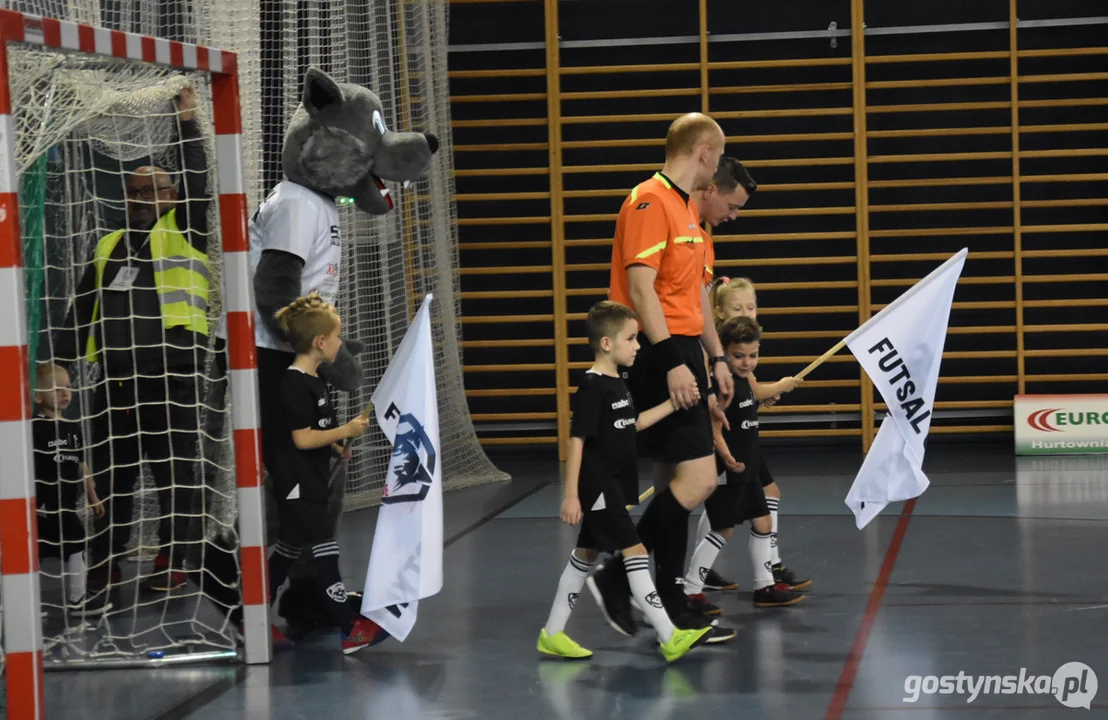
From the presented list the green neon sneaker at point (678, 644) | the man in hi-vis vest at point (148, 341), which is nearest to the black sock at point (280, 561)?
the man in hi-vis vest at point (148, 341)

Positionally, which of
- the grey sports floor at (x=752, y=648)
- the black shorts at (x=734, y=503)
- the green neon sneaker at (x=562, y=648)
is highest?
the black shorts at (x=734, y=503)

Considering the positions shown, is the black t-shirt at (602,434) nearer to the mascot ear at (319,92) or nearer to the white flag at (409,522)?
the white flag at (409,522)

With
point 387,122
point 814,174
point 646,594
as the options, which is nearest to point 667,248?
point 646,594

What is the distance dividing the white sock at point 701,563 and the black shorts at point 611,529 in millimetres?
627

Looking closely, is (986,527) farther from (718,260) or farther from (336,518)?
(718,260)

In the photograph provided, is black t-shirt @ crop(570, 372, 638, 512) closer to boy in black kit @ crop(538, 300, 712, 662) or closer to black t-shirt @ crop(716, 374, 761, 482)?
boy in black kit @ crop(538, 300, 712, 662)

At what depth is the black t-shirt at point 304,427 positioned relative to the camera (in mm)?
4133

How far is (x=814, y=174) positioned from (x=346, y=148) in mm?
5419

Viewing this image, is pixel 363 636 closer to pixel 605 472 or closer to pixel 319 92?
pixel 605 472

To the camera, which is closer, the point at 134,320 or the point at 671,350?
the point at 671,350

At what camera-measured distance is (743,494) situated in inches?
181

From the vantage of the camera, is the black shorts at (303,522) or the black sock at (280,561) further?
the black sock at (280,561)

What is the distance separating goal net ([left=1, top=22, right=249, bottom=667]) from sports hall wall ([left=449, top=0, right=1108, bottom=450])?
3.96m

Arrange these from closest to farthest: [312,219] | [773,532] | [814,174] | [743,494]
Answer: [312,219], [743,494], [773,532], [814,174]
